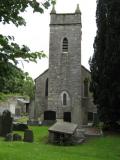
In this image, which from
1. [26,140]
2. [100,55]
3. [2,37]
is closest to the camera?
[2,37]

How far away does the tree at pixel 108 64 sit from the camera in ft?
91.1

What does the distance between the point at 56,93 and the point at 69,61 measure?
3.83m

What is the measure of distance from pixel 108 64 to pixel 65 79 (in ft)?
42.0

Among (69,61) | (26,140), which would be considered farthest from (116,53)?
(69,61)

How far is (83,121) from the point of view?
132 feet

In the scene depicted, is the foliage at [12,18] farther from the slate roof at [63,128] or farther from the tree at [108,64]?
the tree at [108,64]

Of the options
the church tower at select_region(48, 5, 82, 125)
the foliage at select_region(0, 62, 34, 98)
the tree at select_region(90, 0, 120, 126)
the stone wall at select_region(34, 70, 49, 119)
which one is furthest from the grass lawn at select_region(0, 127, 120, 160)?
the stone wall at select_region(34, 70, 49, 119)

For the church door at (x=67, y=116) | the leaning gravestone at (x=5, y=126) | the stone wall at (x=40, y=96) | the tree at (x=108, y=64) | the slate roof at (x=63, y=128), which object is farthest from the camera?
the stone wall at (x=40, y=96)

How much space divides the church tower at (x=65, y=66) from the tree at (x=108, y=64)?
9043mm

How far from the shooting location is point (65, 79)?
134ft

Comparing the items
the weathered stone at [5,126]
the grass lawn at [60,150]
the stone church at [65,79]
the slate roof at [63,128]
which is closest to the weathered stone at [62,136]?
the slate roof at [63,128]

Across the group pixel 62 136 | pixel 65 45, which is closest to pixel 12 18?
pixel 62 136

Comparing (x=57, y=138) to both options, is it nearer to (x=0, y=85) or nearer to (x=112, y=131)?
(x=112, y=131)

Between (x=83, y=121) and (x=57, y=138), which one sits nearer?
(x=57, y=138)
